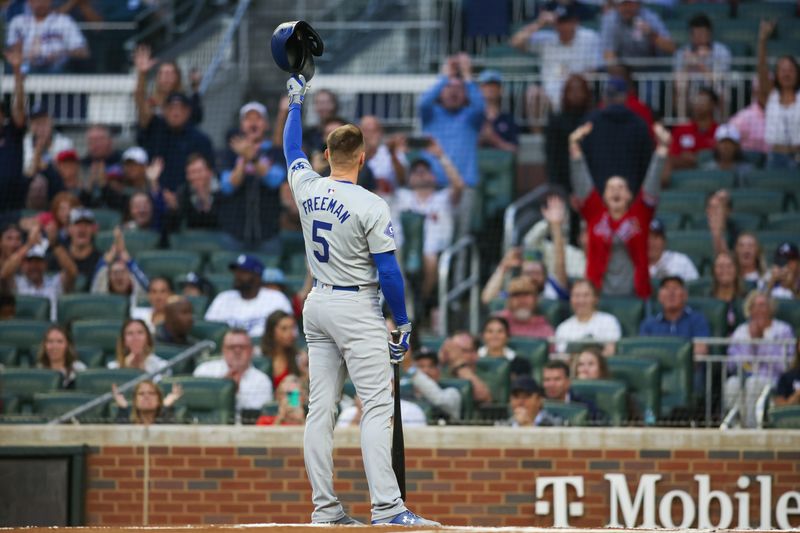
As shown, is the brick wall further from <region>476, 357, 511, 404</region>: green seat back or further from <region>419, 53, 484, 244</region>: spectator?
<region>419, 53, 484, 244</region>: spectator

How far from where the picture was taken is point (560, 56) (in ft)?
47.2

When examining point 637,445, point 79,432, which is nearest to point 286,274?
point 79,432

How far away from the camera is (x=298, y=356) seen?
402 inches

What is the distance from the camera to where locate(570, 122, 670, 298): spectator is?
1133cm

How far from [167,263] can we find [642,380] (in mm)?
4186

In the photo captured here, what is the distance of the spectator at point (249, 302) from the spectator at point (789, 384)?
3.57m

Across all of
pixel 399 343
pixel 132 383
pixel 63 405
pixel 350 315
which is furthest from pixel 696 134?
pixel 350 315

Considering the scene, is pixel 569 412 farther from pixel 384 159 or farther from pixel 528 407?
pixel 384 159

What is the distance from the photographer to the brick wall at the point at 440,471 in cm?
895

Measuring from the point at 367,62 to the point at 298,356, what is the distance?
6.58 meters

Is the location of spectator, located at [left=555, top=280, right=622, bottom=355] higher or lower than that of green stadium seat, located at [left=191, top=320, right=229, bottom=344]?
higher

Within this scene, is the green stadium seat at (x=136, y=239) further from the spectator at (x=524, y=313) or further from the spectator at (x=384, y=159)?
the spectator at (x=524, y=313)

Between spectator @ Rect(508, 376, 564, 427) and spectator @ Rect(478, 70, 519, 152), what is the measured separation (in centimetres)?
433

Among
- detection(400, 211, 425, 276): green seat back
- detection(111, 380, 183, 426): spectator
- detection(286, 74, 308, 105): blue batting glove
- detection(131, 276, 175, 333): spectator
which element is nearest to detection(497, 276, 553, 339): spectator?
detection(400, 211, 425, 276): green seat back
